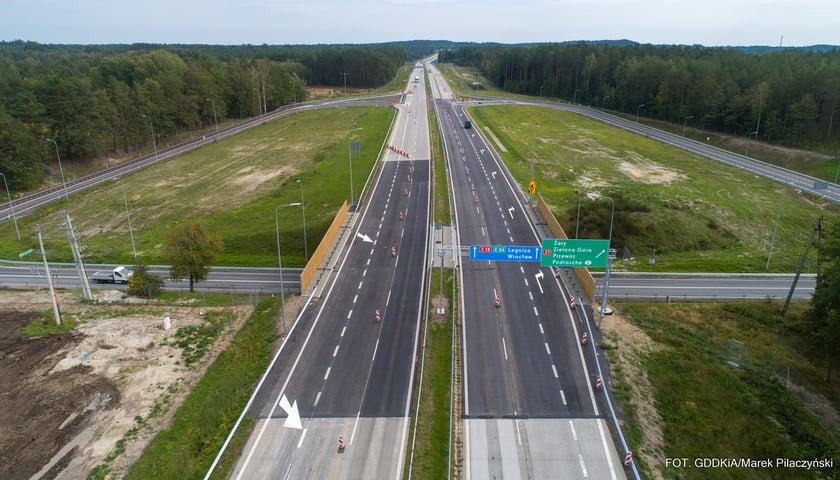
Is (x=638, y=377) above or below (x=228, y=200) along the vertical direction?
below

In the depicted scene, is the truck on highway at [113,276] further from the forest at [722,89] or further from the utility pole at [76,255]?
the forest at [722,89]

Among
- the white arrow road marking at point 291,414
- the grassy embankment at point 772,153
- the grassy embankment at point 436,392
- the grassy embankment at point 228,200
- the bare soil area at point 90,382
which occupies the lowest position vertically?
the bare soil area at point 90,382

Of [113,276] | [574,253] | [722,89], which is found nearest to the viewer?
[574,253]

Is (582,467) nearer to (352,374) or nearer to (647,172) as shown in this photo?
(352,374)

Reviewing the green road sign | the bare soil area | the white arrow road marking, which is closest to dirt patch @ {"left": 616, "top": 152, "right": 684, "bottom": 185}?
the green road sign

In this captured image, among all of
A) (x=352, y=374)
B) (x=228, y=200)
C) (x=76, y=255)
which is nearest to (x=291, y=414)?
(x=352, y=374)

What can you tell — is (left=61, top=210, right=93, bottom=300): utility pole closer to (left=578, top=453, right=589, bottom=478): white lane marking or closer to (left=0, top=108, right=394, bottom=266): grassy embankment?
(left=0, top=108, right=394, bottom=266): grassy embankment

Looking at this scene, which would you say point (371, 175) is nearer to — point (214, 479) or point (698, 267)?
point (698, 267)

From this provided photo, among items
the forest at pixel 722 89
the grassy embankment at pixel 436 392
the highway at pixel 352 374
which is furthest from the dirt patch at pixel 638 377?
the forest at pixel 722 89
